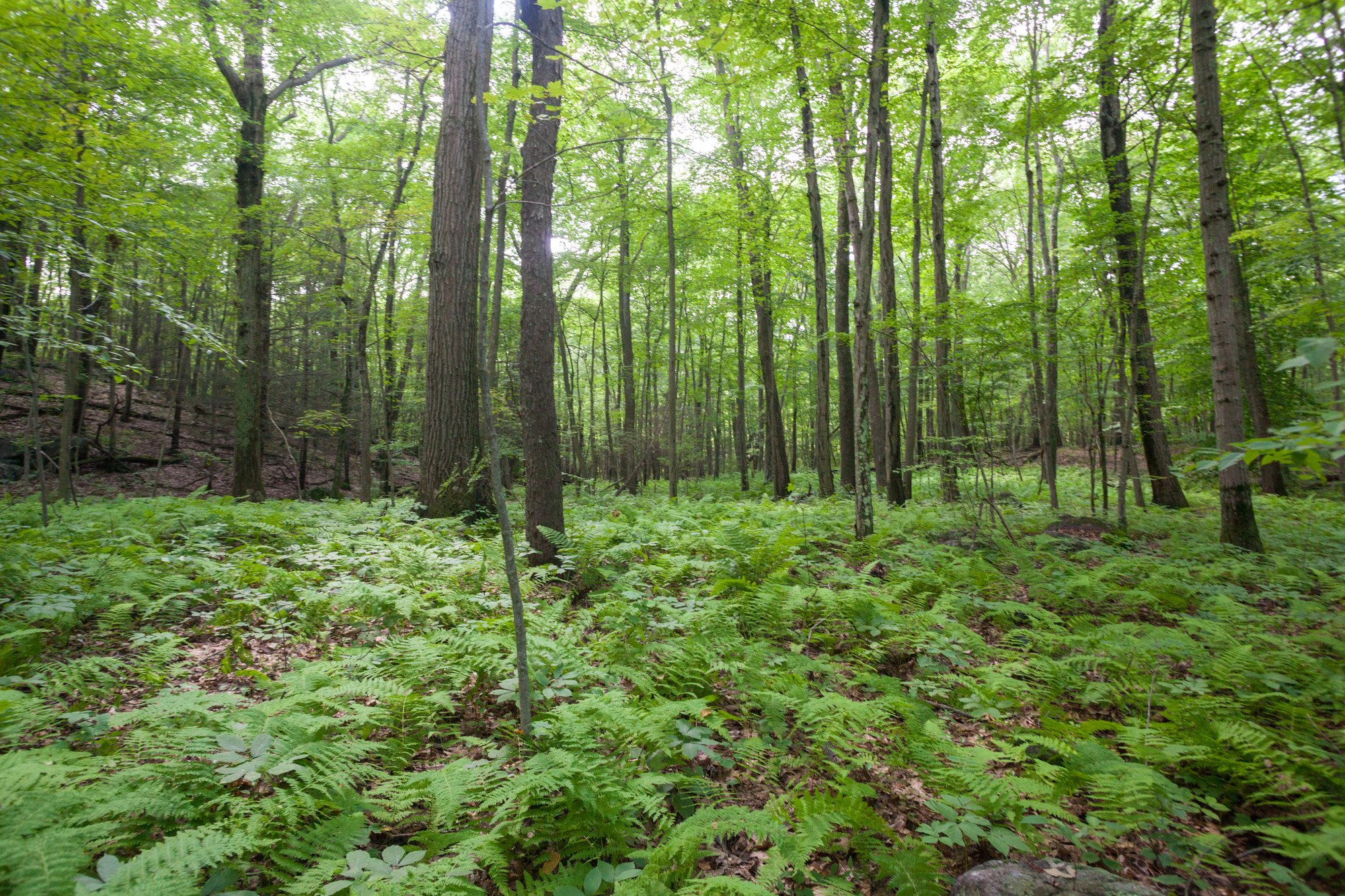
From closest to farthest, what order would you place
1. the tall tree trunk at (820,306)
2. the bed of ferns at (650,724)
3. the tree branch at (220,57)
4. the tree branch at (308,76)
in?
1. the bed of ferns at (650,724)
2. the tree branch at (220,57)
3. the tree branch at (308,76)
4. the tall tree trunk at (820,306)

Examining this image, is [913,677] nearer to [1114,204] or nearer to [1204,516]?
[1204,516]

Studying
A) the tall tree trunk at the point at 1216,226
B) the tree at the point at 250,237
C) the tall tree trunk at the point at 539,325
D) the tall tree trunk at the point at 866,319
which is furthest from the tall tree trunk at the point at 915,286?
the tree at the point at 250,237

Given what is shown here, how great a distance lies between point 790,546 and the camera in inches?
232

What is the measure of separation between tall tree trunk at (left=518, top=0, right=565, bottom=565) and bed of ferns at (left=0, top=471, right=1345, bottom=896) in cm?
61

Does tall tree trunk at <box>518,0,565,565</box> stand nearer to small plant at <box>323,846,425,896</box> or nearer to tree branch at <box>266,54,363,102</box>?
small plant at <box>323,846,425,896</box>

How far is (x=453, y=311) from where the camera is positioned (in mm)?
7918

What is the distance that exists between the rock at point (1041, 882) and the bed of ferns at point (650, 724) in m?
0.12

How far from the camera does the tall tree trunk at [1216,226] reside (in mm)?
5746

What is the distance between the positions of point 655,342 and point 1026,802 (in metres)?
22.4

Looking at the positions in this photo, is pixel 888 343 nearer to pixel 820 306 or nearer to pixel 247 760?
pixel 820 306

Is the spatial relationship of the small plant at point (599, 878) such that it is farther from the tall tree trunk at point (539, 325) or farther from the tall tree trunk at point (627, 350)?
the tall tree trunk at point (627, 350)

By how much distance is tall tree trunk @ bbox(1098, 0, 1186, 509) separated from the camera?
808 cm

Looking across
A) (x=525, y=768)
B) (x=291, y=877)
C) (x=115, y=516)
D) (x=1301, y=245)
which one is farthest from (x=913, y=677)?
(x=115, y=516)

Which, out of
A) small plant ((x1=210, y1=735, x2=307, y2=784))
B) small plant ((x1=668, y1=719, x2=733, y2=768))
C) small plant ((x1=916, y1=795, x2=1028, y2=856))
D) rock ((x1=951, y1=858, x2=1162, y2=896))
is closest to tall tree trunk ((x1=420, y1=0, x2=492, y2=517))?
small plant ((x1=210, y1=735, x2=307, y2=784))
